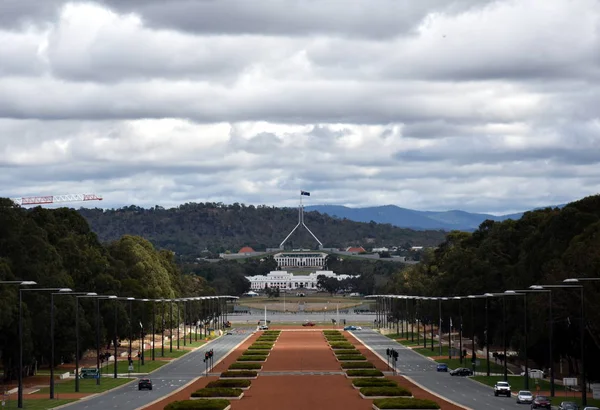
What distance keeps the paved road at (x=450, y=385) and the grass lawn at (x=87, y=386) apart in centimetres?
2520

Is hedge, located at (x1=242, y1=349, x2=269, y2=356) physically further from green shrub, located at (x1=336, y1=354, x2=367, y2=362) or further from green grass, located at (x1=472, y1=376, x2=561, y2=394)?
green grass, located at (x1=472, y1=376, x2=561, y2=394)

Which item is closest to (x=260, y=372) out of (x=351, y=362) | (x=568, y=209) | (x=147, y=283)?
(x=351, y=362)

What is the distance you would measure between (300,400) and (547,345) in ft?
102

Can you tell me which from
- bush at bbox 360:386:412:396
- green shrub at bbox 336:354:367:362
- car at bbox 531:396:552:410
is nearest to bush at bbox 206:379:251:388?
bush at bbox 360:386:412:396

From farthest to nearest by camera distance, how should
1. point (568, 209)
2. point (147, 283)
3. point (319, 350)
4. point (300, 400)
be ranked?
point (147, 283) → point (319, 350) → point (568, 209) → point (300, 400)

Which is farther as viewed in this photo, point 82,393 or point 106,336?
point 106,336

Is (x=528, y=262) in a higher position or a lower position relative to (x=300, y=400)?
higher

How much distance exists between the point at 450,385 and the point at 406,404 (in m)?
27.1

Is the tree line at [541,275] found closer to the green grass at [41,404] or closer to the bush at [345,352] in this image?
the bush at [345,352]

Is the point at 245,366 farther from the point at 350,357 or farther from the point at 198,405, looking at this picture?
the point at 198,405

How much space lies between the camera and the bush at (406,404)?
7419 centimetres

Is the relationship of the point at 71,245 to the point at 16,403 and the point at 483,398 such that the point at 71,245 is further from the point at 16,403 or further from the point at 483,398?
the point at 483,398

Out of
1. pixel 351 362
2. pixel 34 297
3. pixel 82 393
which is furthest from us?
pixel 351 362

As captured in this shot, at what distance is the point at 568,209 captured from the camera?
11112cm
